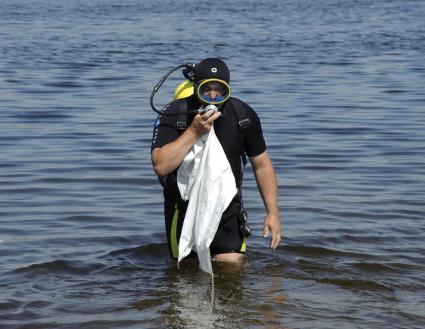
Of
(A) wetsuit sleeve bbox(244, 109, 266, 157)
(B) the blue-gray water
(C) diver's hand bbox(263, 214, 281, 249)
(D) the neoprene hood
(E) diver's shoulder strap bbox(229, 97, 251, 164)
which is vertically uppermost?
(D) the neoprene hood

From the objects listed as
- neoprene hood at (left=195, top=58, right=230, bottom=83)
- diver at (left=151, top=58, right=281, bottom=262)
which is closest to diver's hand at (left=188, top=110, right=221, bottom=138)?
diver at (left=151, top=58, right=281, bottom=262)

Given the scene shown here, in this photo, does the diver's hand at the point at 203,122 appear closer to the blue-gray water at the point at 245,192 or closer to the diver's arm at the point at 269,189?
the diver's arm at the point at 269,189

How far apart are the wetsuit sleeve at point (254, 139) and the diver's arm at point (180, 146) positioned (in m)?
0.59

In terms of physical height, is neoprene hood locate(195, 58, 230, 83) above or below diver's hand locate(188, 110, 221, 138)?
above

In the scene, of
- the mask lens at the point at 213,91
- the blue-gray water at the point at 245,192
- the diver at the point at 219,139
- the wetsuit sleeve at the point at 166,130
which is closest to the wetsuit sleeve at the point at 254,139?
the diver at the point at 219,139

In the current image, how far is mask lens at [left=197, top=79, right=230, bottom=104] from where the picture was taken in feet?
22.1

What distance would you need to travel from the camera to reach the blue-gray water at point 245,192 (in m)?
7.13

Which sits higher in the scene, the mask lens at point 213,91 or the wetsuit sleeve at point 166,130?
the mask lens at point 213,91

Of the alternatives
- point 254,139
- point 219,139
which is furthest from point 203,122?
point 254,139

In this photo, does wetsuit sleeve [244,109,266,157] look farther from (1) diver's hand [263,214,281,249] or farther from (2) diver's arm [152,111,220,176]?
(2) diver's arm [152,111,220,176]

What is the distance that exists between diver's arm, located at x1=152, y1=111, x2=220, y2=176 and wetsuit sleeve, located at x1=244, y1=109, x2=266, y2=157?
586 millimetres

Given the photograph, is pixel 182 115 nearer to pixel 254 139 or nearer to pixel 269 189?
pixel 254 139

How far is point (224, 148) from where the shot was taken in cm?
709

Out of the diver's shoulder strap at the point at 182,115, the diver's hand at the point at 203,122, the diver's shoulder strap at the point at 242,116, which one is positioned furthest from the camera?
the diver's shoulder strap at the point at 242,116
